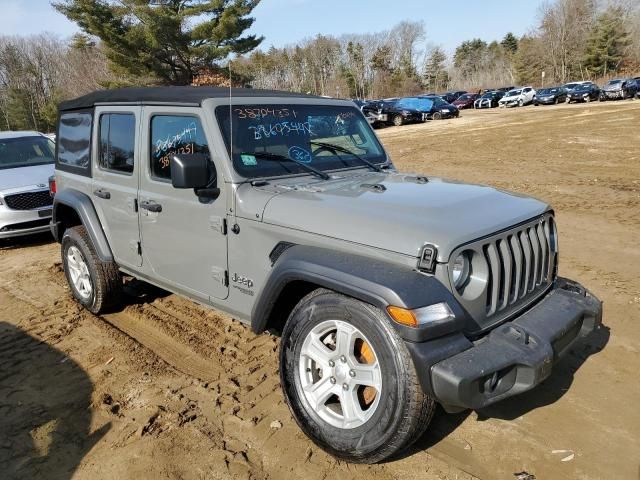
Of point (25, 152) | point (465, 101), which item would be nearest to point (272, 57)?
point (465, 101)

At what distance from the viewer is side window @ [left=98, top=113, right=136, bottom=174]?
13.5 feet

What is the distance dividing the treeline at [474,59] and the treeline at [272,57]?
0.57 ft

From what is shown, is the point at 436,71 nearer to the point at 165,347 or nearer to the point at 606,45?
the point at 606,45

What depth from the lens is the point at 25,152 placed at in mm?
9125

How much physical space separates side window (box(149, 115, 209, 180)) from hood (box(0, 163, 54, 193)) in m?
5.08

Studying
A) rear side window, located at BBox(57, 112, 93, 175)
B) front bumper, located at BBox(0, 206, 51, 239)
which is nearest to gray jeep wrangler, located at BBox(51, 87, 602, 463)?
rear side window, located at BBox(57, 112, 93, 175)

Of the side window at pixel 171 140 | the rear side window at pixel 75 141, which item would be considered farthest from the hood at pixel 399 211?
the rear side window at pixel 75 141

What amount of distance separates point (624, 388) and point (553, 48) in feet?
282

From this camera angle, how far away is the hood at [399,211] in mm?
2598

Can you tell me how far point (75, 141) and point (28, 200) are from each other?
3.57 m

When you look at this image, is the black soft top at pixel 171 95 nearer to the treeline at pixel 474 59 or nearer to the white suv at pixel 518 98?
the white suv at pixel 518 98

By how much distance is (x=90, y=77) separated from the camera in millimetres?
43906

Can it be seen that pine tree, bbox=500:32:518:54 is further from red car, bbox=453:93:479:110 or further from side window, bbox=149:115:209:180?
side window, bbox=149:115:209:180

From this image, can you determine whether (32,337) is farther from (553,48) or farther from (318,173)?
(553,48)
